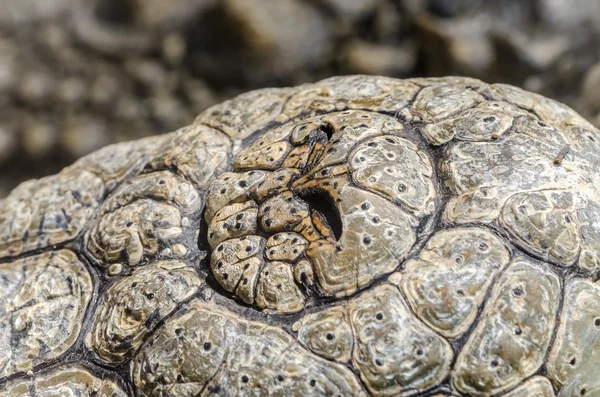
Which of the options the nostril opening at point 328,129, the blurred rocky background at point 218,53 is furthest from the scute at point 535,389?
the blurred rocky background at point 218,53

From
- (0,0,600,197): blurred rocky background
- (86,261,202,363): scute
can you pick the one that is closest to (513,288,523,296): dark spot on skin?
(86,261,202,363): scute

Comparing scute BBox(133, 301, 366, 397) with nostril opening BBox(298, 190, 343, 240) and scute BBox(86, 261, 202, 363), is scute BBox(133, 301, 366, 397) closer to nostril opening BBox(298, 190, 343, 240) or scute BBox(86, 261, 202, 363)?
scute BBox(86, 261, 202, 363)

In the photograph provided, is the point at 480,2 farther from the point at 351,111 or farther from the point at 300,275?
the point at 300,275

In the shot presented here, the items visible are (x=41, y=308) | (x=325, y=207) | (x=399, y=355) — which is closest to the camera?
(x=399, y=355)

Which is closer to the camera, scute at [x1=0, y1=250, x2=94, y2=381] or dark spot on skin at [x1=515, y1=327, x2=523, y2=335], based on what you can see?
dark spot on skin at [x1=515, y1=327, x2=523, y2=335]

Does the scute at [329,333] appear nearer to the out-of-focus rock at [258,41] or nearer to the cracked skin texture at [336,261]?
the cracked skin texture at [336,261]

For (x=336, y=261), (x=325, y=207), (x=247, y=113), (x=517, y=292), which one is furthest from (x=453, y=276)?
(x=247, y=113)

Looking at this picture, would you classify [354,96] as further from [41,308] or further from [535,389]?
[41,308]
